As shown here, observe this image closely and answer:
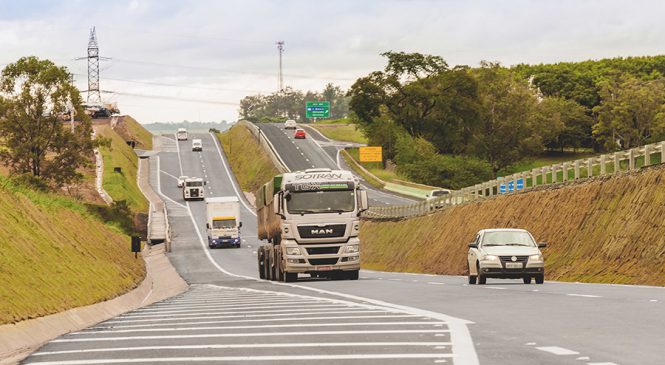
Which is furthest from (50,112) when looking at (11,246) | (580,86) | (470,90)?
(580,86)

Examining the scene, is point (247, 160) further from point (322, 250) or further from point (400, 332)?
point (400, 332)

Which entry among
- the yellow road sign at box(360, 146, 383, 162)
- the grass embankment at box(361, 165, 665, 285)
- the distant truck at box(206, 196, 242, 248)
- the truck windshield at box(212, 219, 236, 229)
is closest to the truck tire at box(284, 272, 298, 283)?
the grass embankment at box(361, 165, 665, 285)

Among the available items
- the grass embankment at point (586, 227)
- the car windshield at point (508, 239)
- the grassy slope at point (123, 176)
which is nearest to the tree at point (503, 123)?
the grassy slope at point (123, 176)

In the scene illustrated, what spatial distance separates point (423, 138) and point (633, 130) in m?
28.5

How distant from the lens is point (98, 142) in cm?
9350

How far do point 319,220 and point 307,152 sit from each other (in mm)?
126733

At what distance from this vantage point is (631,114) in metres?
151

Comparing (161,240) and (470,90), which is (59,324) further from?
(470,90)

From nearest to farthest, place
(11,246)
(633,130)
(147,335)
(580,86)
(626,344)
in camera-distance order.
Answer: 1. (626,344)
2. (147,335)
3. (11,246)
4. (633,130)
5. (580,86)

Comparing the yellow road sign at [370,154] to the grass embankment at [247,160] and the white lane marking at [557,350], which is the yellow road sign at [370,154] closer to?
the grass embankment at [247,160]

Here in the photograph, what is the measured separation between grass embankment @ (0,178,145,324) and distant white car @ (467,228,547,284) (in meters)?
10.8

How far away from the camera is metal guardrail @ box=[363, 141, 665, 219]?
131 ft

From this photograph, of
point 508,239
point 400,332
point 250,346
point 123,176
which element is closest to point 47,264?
point 508,239

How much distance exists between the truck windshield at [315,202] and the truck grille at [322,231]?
0.57m
